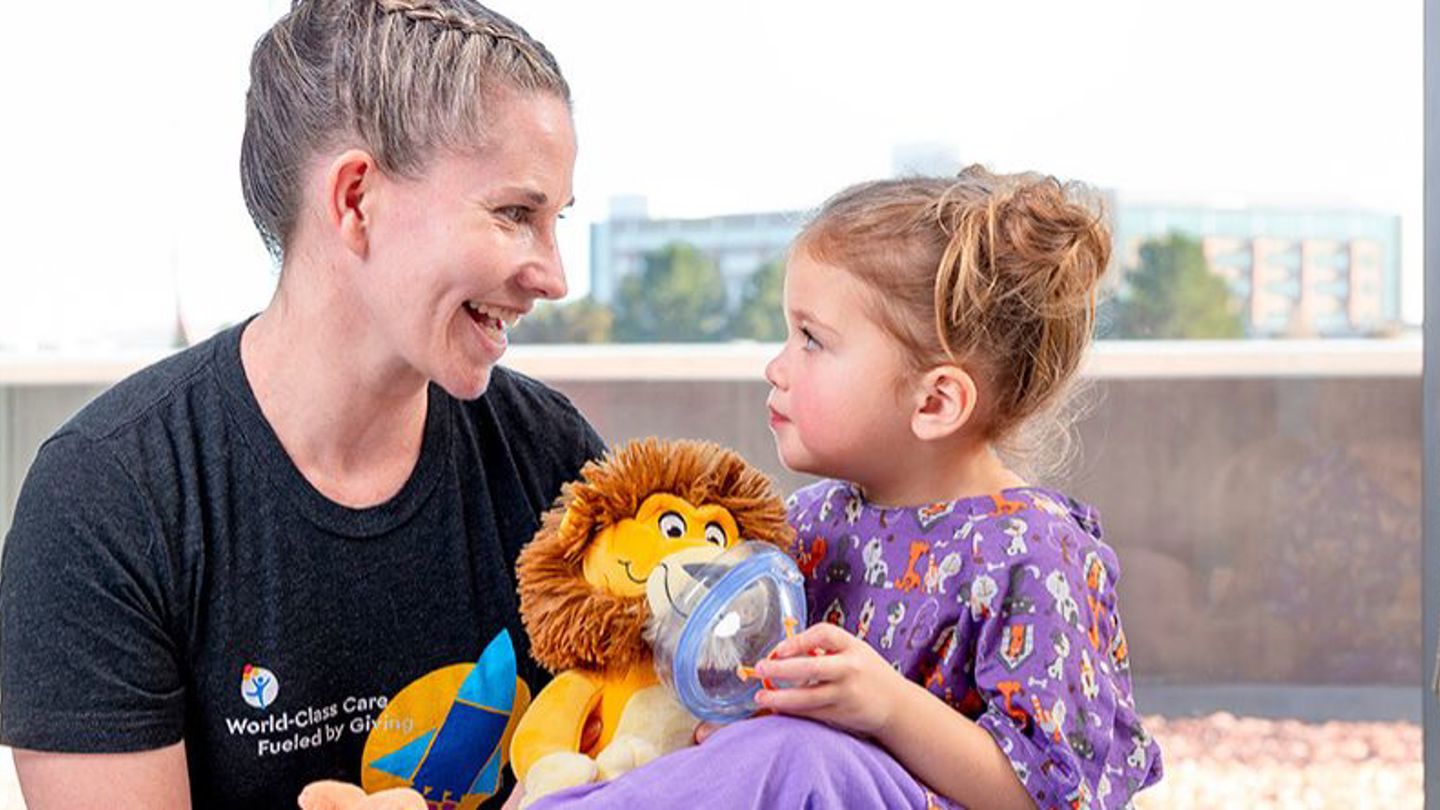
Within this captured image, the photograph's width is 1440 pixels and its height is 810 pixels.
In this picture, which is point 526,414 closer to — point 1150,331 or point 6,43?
point 1150,331

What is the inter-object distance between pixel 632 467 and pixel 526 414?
0.41 meters

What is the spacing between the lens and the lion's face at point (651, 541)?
135cm

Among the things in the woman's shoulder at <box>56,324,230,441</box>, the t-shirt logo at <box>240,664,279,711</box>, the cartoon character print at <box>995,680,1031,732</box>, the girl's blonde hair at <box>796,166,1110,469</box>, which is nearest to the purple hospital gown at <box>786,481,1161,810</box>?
the cartoon character print at <box>995,680,1031,732</box>

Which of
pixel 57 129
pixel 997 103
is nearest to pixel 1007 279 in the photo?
pixel 997 103

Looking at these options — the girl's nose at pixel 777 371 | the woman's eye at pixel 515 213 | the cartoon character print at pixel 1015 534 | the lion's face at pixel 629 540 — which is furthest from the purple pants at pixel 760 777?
the woman's eye at pixel 515 213

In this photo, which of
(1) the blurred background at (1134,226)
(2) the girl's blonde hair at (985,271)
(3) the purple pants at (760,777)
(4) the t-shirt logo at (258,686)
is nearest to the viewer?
(3) the purple pants at (760,777)

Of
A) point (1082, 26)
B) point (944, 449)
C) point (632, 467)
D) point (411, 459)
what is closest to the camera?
point (632, 467)

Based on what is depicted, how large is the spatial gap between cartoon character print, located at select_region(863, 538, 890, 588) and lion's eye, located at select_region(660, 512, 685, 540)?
20 cm

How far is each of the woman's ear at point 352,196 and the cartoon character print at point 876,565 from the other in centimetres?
50

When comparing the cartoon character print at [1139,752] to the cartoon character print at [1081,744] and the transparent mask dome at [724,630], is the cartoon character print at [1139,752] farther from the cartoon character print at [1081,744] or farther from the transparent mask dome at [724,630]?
the transparent mask dome at [724,630]

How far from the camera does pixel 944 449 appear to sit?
4.92ft

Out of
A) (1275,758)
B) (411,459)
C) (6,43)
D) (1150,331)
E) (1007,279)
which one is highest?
(6,43)

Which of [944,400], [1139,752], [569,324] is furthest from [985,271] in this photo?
[569,324]

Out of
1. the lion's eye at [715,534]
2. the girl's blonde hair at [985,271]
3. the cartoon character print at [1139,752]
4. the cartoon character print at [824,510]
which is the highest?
the girl's blonde hair at [985,271]
